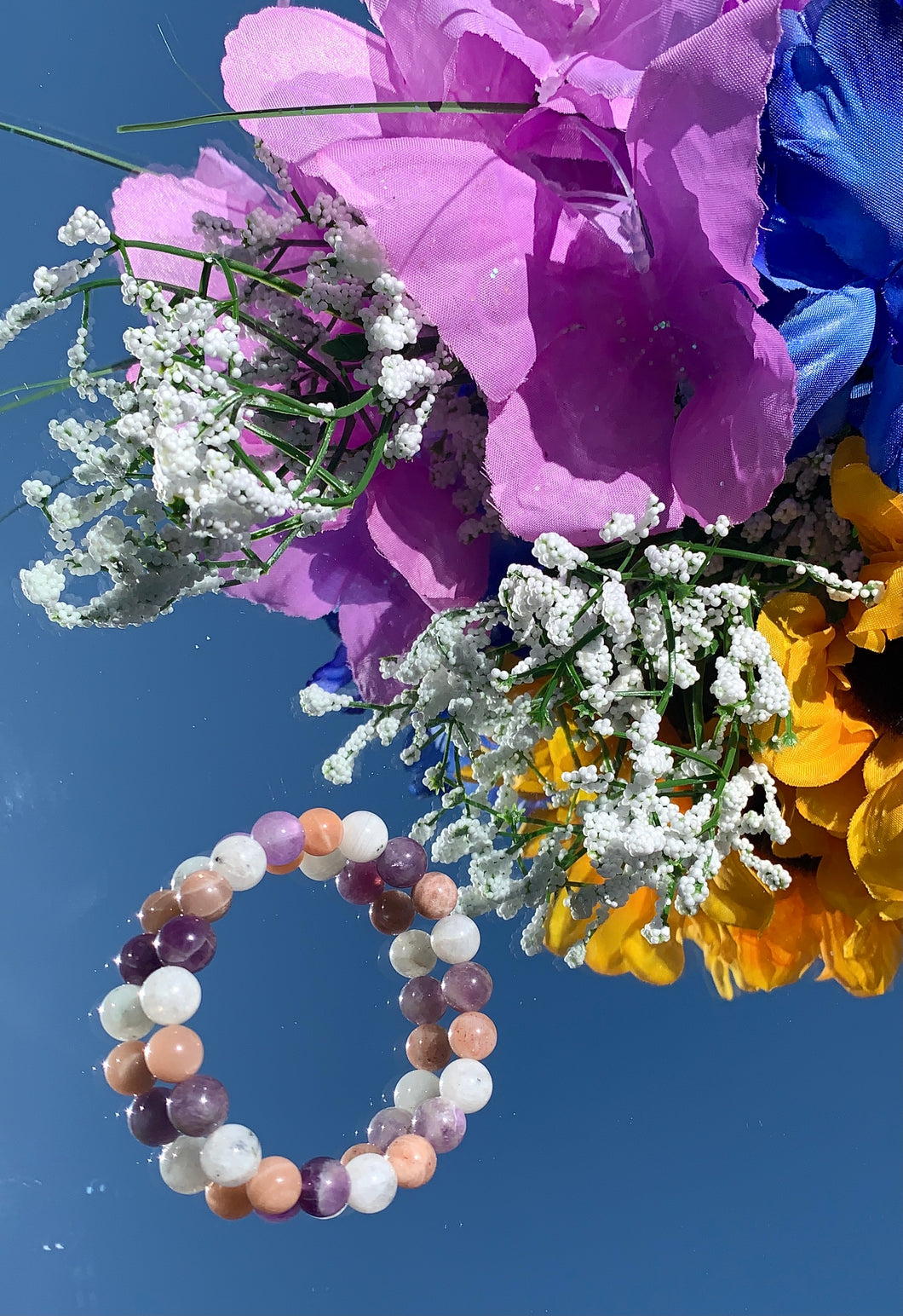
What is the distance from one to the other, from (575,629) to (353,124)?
0.19 m

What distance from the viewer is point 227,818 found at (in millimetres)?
714

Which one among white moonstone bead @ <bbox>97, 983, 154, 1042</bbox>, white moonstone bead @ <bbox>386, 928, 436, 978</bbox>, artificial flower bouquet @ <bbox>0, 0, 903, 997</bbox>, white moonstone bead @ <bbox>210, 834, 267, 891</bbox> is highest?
artificial flower bouquet @ <bbox>0, 0, 903, 997</bbox>

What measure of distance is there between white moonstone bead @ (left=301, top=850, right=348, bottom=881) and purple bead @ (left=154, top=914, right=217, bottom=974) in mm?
77

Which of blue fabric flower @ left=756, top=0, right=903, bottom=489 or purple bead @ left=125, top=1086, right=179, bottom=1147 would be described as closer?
blue fabric flower @ left=756, top=0, right=903, bottom=489

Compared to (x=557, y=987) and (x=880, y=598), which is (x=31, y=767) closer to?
(x=557, y=987)

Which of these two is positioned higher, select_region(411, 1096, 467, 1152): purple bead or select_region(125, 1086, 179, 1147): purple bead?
select_region(125, 1086, 179, 1147): purple bead

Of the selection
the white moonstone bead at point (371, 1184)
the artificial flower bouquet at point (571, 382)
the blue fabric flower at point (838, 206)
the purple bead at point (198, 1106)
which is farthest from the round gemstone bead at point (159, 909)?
the blue fabric flower at point (838, 206)

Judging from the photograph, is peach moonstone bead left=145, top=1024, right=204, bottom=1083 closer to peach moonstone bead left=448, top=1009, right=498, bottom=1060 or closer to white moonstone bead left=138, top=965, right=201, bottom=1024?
white moonstone bead left=138, top=965, right=201, bottom=1024

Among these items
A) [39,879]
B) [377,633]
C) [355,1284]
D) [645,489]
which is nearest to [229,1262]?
[355,1284]

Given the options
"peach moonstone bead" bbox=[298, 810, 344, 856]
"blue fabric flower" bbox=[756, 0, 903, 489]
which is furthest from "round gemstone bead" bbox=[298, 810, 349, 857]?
"blue fabric flower" bbox=[756, 0, 903, 489]

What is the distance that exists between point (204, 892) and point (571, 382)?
0.46 metres

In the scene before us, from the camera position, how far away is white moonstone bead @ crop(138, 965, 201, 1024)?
681 mm

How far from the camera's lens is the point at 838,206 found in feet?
1.11

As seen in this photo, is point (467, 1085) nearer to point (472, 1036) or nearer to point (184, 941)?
point (472, 1036)
